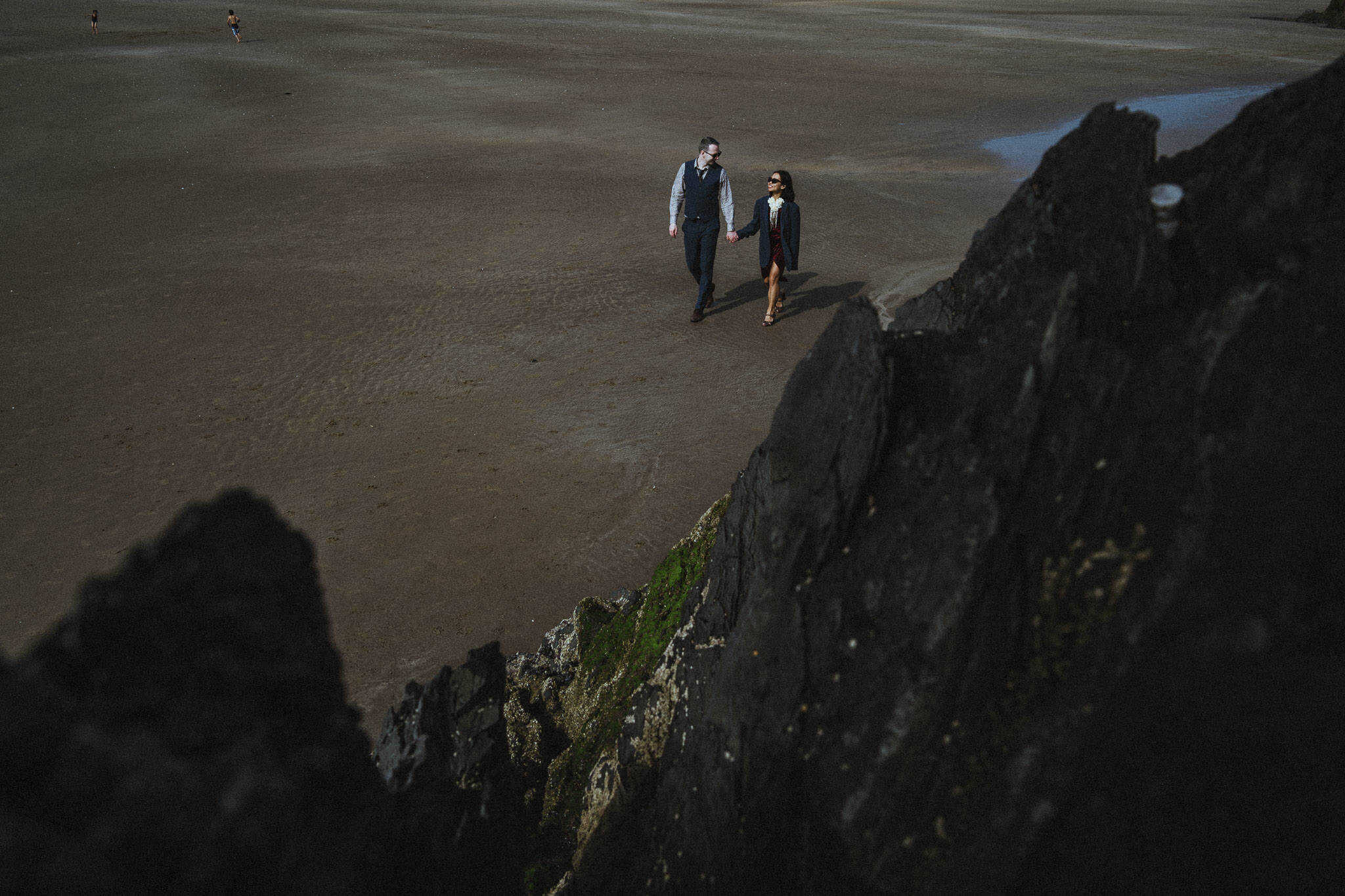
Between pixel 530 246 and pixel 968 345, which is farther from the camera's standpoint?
pixel 530 246

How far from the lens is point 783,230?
1074cm

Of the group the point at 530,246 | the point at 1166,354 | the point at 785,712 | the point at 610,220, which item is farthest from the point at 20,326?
the point at 1166,354

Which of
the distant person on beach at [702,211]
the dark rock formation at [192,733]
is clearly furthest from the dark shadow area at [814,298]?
the dark rock formation at [192,733]

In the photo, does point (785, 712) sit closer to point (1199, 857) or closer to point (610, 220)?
point (1199, 857)

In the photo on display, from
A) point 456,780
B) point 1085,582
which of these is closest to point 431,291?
point 456,780

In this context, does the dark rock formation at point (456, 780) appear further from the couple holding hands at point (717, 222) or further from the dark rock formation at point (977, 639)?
the couple holding hands at point (717, 222)

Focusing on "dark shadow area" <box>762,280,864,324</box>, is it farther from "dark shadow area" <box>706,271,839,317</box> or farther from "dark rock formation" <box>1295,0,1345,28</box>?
"dark rock formation" <box>1295,0,1345,28</box>

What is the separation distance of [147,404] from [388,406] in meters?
2.60

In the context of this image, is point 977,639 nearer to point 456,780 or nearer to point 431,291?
point 456,780

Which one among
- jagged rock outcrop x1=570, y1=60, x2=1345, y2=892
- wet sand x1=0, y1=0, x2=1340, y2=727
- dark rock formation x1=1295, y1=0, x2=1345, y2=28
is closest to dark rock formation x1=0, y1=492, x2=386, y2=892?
jagged rock outcrop x1=570, y1=60, x2=1345, y2=892

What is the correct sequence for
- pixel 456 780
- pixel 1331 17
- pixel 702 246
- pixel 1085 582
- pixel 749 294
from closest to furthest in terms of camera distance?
pixel 1085 582
pixel 456 780
pixel 702 246
pixel 749 294
pixel 1331 17

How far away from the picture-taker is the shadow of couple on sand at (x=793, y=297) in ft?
39.2

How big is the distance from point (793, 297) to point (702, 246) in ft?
6.04

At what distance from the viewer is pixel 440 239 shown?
14453mm
